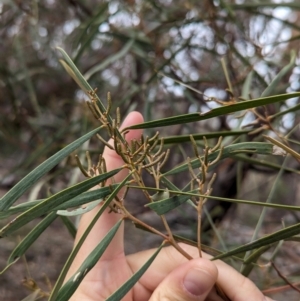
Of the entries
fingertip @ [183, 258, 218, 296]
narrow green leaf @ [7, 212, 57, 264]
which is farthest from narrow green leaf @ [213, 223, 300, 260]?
narrow green leaf @ [7, 212, 57, 264]

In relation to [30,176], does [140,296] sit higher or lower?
lower

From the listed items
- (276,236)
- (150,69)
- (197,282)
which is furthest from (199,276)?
(150,69)

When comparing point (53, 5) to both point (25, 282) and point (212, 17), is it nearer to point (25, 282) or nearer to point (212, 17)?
point (212, 17)

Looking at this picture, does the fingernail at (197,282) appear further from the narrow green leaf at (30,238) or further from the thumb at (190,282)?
the narrow green leaf at (30,238)

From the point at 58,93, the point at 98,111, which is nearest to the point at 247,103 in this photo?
the point at 98,111

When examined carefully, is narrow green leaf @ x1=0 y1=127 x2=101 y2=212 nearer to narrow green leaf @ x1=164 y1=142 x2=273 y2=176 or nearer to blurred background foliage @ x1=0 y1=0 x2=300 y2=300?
narrow green leaf @ x1=164 y1=142 x2=273 y2=176

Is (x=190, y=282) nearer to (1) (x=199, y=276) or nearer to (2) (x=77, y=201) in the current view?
(1) (x=199, y=276)

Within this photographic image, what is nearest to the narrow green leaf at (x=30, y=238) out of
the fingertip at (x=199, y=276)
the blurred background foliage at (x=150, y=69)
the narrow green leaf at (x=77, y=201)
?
Answer: the narrow green leaf at (x=77, y=201)
